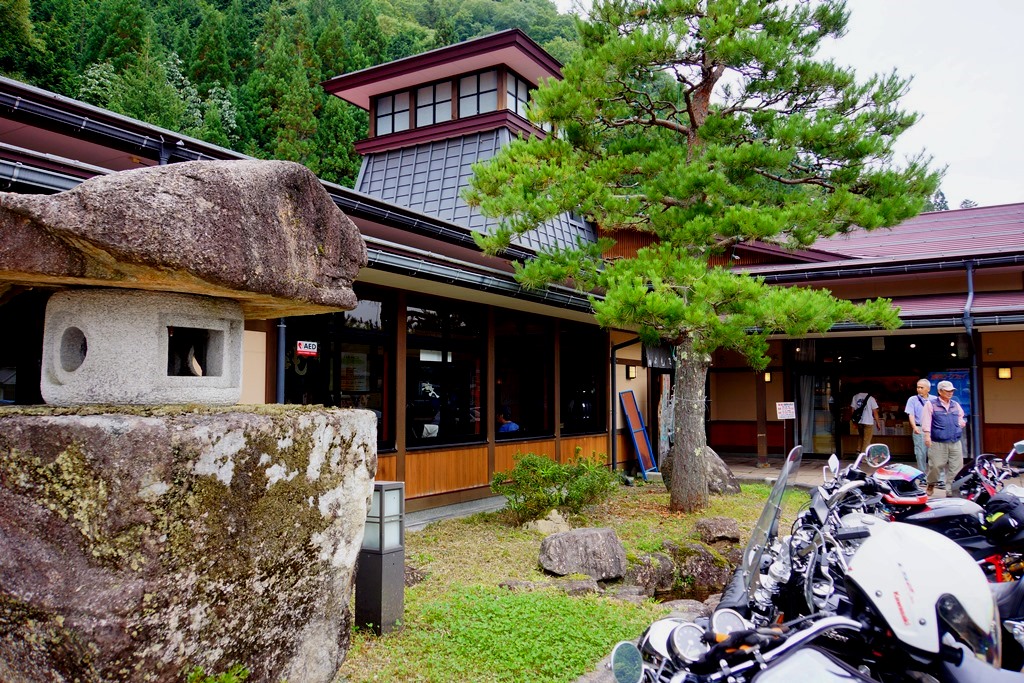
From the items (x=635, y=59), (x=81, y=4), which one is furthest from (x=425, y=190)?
(x=81, y=4)

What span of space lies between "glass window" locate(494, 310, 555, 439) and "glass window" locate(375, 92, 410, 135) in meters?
5.42

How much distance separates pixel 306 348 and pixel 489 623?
152 inches

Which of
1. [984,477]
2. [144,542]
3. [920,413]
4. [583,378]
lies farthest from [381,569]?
[583,378]

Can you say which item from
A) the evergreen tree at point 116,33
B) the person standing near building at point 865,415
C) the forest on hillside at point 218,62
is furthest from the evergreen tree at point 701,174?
the evergreen tree at point 116,33

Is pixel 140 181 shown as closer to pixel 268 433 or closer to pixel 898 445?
pixel 268 433

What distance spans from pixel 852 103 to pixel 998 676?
800 cm

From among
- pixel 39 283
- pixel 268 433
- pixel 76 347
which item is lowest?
pixel 268 433

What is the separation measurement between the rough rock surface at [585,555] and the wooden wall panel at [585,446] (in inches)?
197

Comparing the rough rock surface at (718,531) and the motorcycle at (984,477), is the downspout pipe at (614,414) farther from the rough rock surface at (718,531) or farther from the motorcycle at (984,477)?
the motorcycle at (984,477)

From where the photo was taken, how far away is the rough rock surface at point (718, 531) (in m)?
7.73

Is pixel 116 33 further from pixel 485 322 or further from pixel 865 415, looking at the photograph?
pixel 865 415

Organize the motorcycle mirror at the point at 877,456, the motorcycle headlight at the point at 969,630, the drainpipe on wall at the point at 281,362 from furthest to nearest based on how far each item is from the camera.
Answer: the drainpipe on wall at the point at 281,362 < the motorcycle mirror at the point at 877,456 < the motorcycle headlight at the point at 969,630

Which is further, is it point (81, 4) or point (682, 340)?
point (81, 4)

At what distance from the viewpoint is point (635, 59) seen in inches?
321
